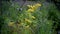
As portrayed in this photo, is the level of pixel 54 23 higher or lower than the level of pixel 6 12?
lower

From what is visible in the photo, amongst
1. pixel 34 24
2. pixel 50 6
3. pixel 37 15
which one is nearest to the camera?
pixel 34 24

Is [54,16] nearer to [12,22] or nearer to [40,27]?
[40,27]

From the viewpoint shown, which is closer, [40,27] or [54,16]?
[40,27]

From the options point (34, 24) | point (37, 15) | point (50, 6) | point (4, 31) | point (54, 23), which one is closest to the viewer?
point (4, 31)

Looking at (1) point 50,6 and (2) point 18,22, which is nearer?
(2) point 18,22

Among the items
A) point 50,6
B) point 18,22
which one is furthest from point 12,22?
point 50,6

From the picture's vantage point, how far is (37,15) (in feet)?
18.1

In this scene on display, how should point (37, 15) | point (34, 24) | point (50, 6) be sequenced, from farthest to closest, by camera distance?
1. point (50, 6)
2. point (37, 15)
3. point (34, 24)

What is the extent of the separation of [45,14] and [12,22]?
1194 mm

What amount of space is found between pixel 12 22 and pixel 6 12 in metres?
0.45

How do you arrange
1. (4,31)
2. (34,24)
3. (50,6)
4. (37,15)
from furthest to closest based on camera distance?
(50,6)
(37,15)
(34,24)
(4,31)

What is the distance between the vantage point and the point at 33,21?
17.1 feet

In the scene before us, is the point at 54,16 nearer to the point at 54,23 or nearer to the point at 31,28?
the point at 54,23

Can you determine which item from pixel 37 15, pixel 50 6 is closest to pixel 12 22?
pixel 37 15
